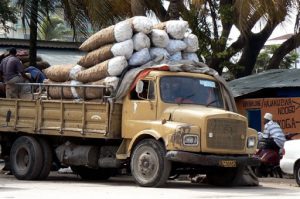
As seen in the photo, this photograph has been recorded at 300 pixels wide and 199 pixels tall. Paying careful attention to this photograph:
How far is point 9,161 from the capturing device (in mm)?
17922

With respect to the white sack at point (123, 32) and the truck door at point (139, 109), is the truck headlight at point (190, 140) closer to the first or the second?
the truck door at point (139, 109)

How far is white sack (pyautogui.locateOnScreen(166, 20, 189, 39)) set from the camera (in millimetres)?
16484

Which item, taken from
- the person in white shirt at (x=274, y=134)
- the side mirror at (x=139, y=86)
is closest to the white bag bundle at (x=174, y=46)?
the side mirror at (x=139, y=86)

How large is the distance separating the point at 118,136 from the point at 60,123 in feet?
5.00

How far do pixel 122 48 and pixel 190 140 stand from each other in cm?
256

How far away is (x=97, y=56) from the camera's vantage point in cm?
1664

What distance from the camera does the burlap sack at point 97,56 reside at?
53.5 feet

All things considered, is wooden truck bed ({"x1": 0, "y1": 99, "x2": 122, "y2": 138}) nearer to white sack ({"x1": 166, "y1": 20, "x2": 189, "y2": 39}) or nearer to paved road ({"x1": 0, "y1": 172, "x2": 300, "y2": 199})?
paved road ({"x1": 0, "y1": 172, "x2": 300, "y2": 199})

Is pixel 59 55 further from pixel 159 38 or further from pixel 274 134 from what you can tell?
pixel 159 38

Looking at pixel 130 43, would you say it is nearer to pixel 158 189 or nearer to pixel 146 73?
pixel 146 73

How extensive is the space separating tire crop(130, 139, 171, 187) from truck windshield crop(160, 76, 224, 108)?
104 cm

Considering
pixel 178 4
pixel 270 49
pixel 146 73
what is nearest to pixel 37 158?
pixel 146 73

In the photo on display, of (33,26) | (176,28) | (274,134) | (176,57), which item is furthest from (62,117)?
(33,26)

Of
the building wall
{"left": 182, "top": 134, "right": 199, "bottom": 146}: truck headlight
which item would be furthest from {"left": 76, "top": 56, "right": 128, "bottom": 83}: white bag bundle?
the building wall
